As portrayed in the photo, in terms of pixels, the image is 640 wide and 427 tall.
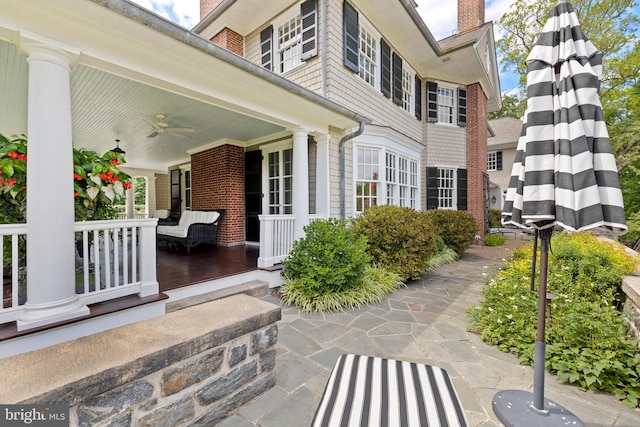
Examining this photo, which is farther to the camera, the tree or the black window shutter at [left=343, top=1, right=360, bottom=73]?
the tree

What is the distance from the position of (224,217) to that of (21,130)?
197 inches

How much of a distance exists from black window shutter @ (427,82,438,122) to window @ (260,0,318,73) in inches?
209

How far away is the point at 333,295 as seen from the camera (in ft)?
13.5

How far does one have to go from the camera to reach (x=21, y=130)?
6547mm

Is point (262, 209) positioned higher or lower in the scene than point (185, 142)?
lower

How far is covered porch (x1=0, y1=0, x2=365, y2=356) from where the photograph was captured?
2.33m

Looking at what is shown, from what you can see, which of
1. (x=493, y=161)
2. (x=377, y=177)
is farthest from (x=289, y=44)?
(x=493, y=161)

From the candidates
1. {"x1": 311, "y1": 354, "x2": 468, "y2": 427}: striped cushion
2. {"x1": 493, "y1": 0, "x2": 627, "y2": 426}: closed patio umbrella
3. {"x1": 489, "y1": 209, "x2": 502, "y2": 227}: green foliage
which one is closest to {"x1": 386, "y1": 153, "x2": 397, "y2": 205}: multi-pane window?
{"x1": 493, "y1": 0, "x2": 627, "y2": 426}: closed patio umbrella

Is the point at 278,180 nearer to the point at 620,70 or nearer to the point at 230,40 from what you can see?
the point at 230,40

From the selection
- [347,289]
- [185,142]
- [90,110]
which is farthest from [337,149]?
[90,110]

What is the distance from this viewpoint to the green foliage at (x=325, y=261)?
4152 millimetres

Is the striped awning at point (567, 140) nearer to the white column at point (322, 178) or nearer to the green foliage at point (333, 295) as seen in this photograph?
the green foliage at point (333, 295)

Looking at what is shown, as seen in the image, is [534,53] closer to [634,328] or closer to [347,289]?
[634,328]

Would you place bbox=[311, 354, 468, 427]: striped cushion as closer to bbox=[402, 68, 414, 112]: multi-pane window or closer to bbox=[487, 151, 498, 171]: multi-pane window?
bbox=[402, 68, 414, 112]: multi-pane window
